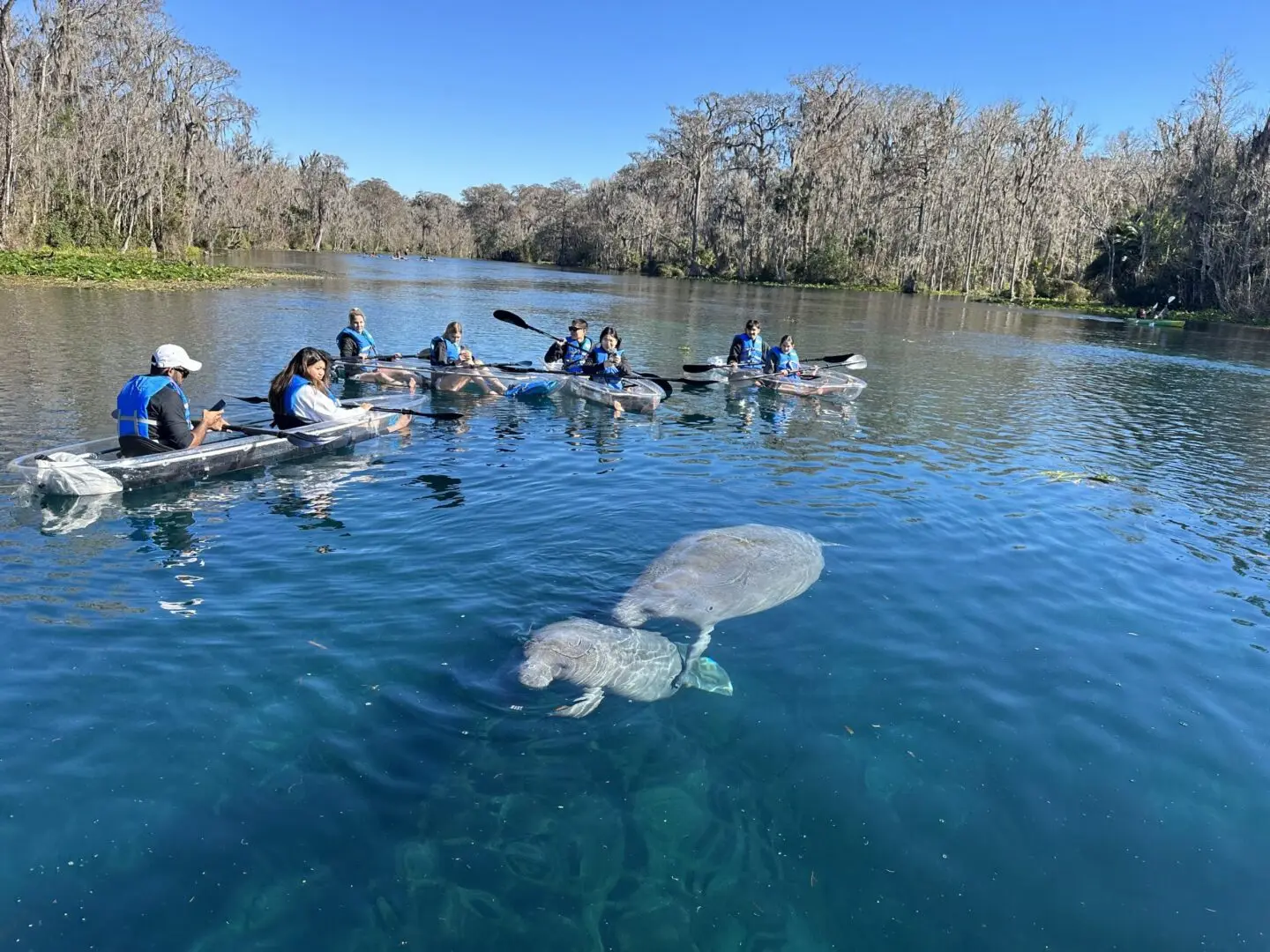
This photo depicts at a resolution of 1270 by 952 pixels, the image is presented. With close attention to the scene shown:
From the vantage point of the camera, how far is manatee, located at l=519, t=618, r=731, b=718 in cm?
591

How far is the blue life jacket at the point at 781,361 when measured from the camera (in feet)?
62.7

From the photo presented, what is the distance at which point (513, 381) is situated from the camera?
1750cm

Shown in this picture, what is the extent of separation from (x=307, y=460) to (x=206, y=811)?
7.92m

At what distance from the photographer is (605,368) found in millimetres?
17219

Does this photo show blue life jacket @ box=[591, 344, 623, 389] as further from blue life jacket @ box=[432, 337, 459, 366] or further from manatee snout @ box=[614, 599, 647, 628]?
manatee snout @ box=[614, 599, 647, 628]

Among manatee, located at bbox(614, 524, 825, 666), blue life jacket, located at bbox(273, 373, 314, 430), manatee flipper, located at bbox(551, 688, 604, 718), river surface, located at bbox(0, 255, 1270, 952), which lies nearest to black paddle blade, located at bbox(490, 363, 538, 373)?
river surface, located at bbox(0, 255, 1270, 952)

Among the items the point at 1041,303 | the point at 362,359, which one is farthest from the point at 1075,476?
the point at 1041,303

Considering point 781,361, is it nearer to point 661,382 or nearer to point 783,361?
point 783,361

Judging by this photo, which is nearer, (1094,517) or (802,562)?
(802,562)

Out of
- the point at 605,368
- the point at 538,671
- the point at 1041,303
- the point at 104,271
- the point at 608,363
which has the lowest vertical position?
the point at 538,671

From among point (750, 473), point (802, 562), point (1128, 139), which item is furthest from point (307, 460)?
point (1128, 139)

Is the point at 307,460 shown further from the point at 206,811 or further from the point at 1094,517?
the point at 1094,517

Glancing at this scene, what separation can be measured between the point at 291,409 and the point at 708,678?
338 inches

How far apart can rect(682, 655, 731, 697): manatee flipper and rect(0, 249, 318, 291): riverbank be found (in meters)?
35.7
